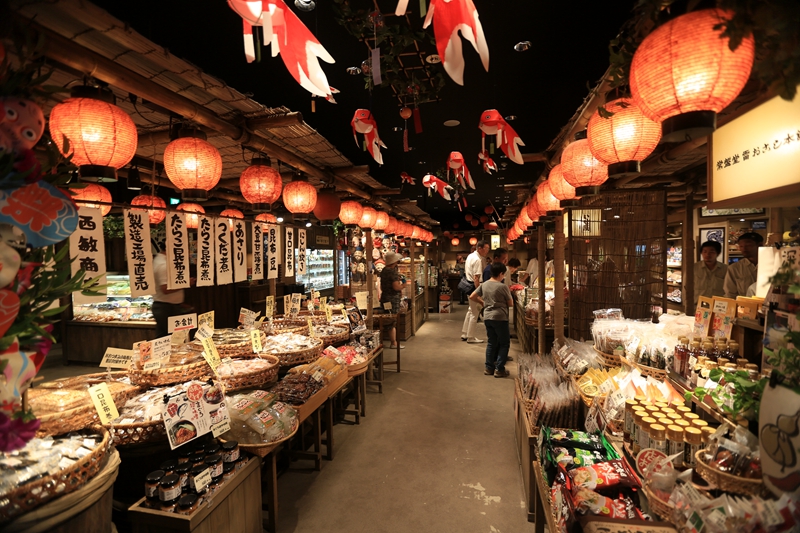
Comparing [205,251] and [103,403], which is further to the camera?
[205,251]

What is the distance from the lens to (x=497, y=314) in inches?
267

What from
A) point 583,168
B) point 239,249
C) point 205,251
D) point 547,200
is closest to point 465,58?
point 547,200

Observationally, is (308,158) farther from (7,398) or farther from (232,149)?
(7,398)

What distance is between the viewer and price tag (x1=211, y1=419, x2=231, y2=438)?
8.33 feet

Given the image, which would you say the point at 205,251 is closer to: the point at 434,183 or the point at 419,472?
the point at 419,472

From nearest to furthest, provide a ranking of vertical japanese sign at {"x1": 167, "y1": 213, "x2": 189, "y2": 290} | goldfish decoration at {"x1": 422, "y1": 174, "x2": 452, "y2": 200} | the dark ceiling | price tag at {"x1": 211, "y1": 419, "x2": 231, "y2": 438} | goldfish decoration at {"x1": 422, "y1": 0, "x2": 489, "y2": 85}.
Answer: goldfish decoration at {"x1": 422, "y1": 0, "x2": 489, "y2": 85} < price tag at {"x1": 211, "y1": 419, "x2": 231, "y2": 438} < vertical japanese sign at {"x1": 167, "y1": 213, "x2": 189, "y2": 290} < the dark ceiling < goldfish decoration at {"x1": 422, "y1": 174, "x2": 452, "y2": 200}

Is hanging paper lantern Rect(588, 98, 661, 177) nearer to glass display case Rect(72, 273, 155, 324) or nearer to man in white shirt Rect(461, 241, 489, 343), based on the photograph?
man in white shirt Rect(461, 241, 489, 343)

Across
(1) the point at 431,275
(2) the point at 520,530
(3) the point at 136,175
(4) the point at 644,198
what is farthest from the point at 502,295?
(1) the point at 431,275

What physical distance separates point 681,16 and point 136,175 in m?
6.43

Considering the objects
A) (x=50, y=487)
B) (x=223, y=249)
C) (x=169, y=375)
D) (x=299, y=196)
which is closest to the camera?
(x=50, y=487)

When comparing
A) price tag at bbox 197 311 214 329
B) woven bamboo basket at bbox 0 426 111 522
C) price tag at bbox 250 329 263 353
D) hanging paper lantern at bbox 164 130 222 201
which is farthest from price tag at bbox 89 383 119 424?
hanging paper lantern at bbox 164 130 222 201

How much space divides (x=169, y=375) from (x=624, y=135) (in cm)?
356

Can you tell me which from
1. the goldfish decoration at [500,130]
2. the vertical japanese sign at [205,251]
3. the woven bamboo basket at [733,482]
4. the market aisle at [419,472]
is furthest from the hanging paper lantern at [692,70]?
the vertical japanese sign at [205,251]

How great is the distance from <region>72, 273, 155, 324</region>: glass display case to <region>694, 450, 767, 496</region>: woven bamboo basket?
28.2ft
